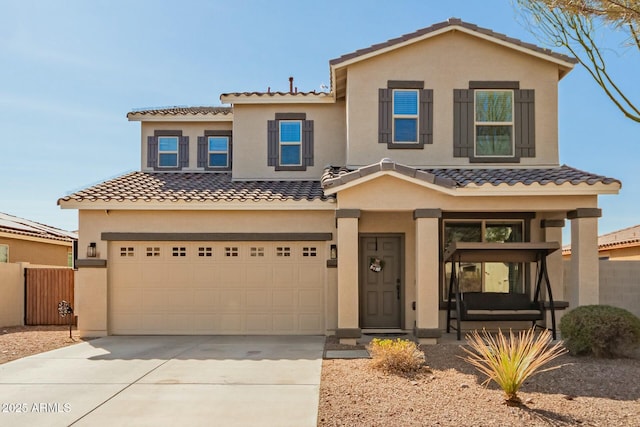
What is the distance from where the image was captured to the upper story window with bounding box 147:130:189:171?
617 inches

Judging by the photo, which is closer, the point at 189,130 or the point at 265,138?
the point at 265,138

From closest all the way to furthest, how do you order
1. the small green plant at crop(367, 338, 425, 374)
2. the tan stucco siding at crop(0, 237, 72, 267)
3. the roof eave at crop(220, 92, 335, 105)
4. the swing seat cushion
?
the small green plant at crop(367, 338, 425, 374), the swing seat cushion, the roof eave at crop(220, 92, 335, 105), the tan stucco siding at crop(0, 237, 72, 267)

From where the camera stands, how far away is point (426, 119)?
42.1 feet

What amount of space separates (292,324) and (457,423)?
Answer: 6850 millimetres

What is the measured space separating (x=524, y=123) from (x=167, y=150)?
10.3 metres

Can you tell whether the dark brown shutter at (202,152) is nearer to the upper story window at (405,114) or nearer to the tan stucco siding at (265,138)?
the tan stucco siding at (265,138)

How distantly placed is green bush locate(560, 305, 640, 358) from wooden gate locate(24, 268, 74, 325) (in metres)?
12.7

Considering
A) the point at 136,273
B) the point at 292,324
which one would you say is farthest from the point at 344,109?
the point at 136,273

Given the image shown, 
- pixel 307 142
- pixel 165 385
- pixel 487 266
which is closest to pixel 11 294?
pixel 165 385

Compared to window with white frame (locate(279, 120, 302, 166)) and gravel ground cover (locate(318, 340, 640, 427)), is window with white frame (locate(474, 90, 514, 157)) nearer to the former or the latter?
window with white frame (locate(279, 120, 302, 166))

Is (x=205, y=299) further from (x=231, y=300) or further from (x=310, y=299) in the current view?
(x=310, y=299)

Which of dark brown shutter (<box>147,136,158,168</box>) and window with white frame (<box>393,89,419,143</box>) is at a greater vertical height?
window with white frame (<box>393,89,419,143</box>)

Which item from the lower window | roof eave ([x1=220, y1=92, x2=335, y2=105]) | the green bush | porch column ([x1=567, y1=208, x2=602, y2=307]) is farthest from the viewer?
roof eave ([x1=220, y1=92, x2=335, y2=105])

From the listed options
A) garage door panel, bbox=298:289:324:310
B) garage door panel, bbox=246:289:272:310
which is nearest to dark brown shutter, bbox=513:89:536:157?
garage door panel, bbox=298:289:324:310
